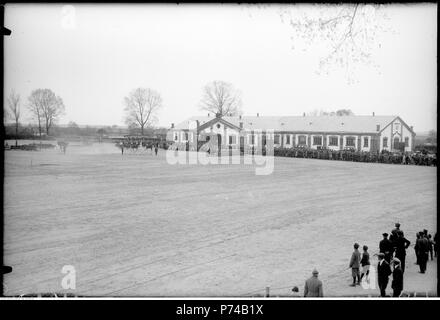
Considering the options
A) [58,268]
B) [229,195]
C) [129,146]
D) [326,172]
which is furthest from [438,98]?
[129,146]

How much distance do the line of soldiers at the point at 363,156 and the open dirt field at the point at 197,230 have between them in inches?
487

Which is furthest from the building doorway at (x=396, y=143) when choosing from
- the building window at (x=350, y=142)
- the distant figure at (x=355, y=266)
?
the distant figure at (x=355, y=266)

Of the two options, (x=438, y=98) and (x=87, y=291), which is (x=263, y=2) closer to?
(x=438, y=98)

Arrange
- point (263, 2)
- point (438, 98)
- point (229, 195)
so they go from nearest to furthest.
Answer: point (438, 98)
point (263, 2)
point (229, 195)

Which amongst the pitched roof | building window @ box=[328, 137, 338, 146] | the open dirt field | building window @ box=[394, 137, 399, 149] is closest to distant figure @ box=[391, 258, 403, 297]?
the open dirt field

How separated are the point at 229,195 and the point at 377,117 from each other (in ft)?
98.0

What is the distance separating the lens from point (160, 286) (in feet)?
27.2

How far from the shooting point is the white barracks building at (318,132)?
135 ft

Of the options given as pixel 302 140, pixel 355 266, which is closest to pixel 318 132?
pixel 302 140

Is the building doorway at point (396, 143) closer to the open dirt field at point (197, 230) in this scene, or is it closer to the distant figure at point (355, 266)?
the open dirt field at point (197, 230)

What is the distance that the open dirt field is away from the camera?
28.2 ft

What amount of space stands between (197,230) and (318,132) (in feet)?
118

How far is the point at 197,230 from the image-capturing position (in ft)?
40.2

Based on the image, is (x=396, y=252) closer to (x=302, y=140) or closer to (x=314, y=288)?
(x=314, y=288)
